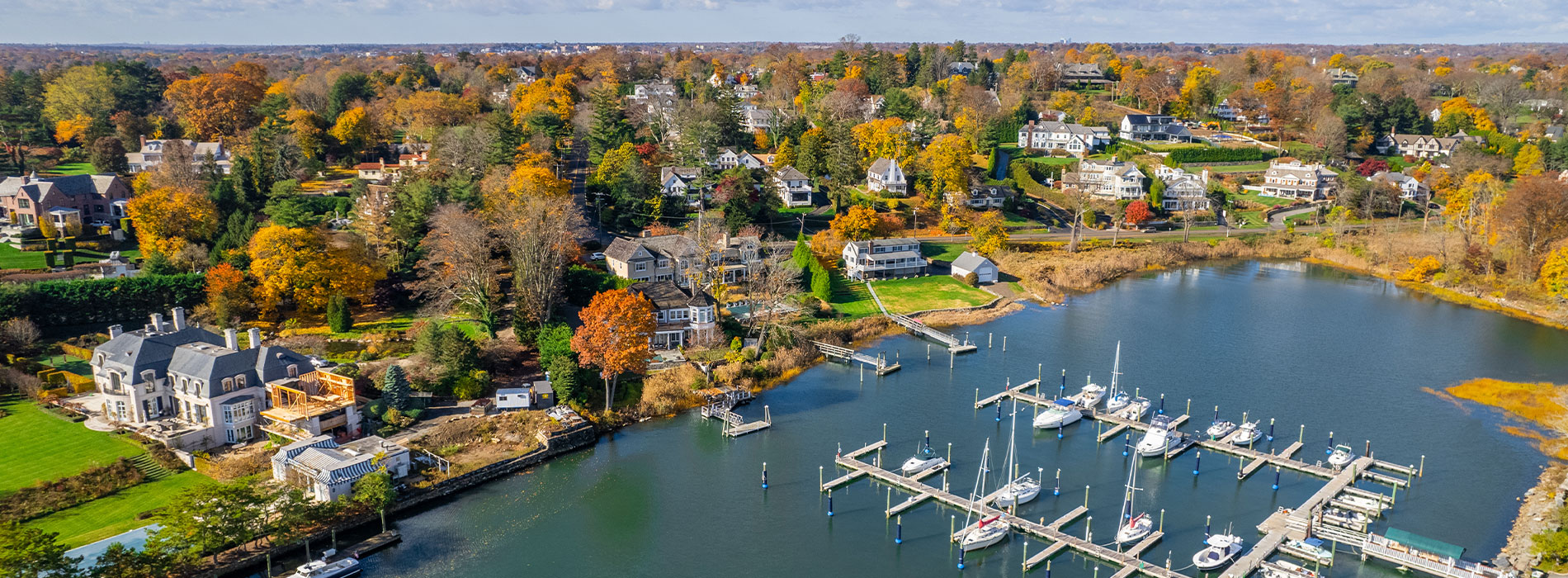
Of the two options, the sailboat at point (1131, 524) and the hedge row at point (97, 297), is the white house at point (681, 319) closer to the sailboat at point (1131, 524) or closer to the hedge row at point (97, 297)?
the sailboat at point (1131, 524)

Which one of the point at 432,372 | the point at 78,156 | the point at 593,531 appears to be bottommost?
the point at 593,531

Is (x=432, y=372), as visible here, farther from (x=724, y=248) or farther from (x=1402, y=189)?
(x=1402, y=189)

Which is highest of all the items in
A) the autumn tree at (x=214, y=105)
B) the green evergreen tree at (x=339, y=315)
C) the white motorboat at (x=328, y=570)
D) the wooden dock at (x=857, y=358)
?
the autumn tree at (x=214, y=105)

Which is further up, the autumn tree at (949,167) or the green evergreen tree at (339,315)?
the autumn tree at (949,167)

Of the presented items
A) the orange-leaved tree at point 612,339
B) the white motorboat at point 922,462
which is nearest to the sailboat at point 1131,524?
the white motorboat at point 922,462

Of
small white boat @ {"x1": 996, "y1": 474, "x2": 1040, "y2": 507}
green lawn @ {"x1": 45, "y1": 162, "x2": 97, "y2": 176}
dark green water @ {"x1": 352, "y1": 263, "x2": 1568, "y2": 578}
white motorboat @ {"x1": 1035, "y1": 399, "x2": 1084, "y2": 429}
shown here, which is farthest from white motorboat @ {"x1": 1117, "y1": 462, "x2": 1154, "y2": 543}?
green lawn @ {"x1": 45, "y1": 162, "x2": 97, "y2": 176}

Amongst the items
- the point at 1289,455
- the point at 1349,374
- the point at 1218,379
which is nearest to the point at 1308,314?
the point at 1349,374
